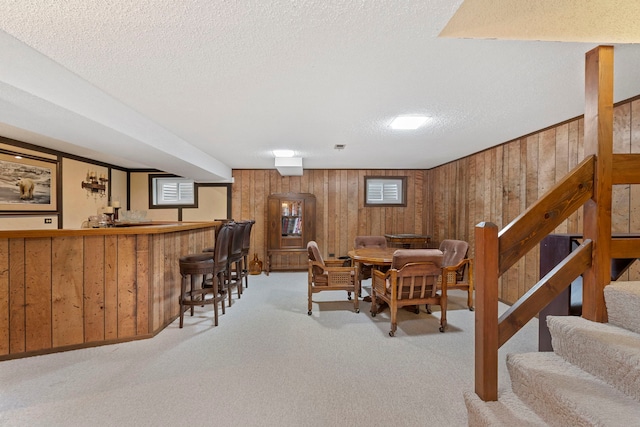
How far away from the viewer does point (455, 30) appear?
57.8 inches

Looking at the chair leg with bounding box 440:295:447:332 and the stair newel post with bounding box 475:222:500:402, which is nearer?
the stair newel post with bounding box 475:222:500:402

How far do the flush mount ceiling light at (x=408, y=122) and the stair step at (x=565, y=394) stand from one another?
7.51 feet

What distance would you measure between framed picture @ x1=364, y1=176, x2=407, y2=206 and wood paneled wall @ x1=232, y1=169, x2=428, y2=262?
0.10 meters

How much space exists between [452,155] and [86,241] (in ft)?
17.1

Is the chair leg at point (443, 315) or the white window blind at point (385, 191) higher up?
the white window blind at point (385, 191)

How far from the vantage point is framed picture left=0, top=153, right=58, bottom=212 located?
12.6 feet

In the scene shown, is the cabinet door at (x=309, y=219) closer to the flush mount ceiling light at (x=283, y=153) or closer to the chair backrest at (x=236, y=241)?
the flush mount ceiling light at (x=283, y=153)

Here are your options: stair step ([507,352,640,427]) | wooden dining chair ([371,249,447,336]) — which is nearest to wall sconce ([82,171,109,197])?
wooden dining chair ([371,249,447,336])

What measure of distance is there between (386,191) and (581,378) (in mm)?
5493

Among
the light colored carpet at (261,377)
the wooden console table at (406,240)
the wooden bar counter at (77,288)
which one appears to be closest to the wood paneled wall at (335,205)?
the wooden console table at (406,240)

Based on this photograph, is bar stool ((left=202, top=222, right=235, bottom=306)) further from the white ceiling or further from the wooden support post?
the wooden support post

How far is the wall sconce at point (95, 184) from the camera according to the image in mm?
5207

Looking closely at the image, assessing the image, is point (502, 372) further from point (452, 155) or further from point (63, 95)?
point (63, 95)

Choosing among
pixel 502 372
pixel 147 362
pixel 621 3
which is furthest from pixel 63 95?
pixel 502 372
